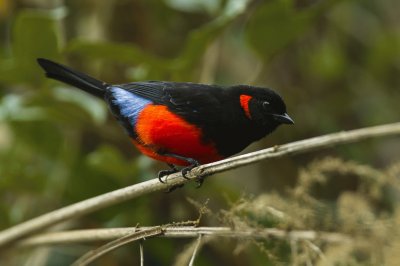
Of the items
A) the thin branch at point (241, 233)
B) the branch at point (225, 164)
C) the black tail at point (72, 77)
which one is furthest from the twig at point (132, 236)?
the black tail at point (72, 77)

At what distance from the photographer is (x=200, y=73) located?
3939 millimetres

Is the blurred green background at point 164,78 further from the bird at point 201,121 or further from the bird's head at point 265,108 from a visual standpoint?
the bird's head at point 265,108

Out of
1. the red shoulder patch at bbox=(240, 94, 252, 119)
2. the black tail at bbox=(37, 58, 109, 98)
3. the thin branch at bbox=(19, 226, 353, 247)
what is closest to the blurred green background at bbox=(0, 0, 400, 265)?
the black tail at bbox=(37, 58, 109, 98)

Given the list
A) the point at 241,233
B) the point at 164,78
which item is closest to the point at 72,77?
the point at 164,78

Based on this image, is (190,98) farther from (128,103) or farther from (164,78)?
(164,78)

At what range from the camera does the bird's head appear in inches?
108

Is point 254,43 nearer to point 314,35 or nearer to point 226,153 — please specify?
point 226,153

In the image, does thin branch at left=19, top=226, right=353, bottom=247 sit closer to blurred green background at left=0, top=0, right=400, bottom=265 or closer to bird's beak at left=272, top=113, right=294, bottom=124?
bird's beak at left=272, top=113, right=294, bottom=124

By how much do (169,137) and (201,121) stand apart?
14cm

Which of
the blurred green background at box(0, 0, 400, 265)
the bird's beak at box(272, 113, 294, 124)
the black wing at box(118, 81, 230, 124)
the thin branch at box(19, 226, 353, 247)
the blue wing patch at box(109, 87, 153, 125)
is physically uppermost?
the thin branch at box(19, 226, 353, 247)

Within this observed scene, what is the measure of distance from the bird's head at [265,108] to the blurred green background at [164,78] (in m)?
0.52

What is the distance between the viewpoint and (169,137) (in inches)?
109

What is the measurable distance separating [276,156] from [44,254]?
1.94 metres

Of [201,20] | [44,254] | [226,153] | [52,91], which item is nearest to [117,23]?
[201,20]
